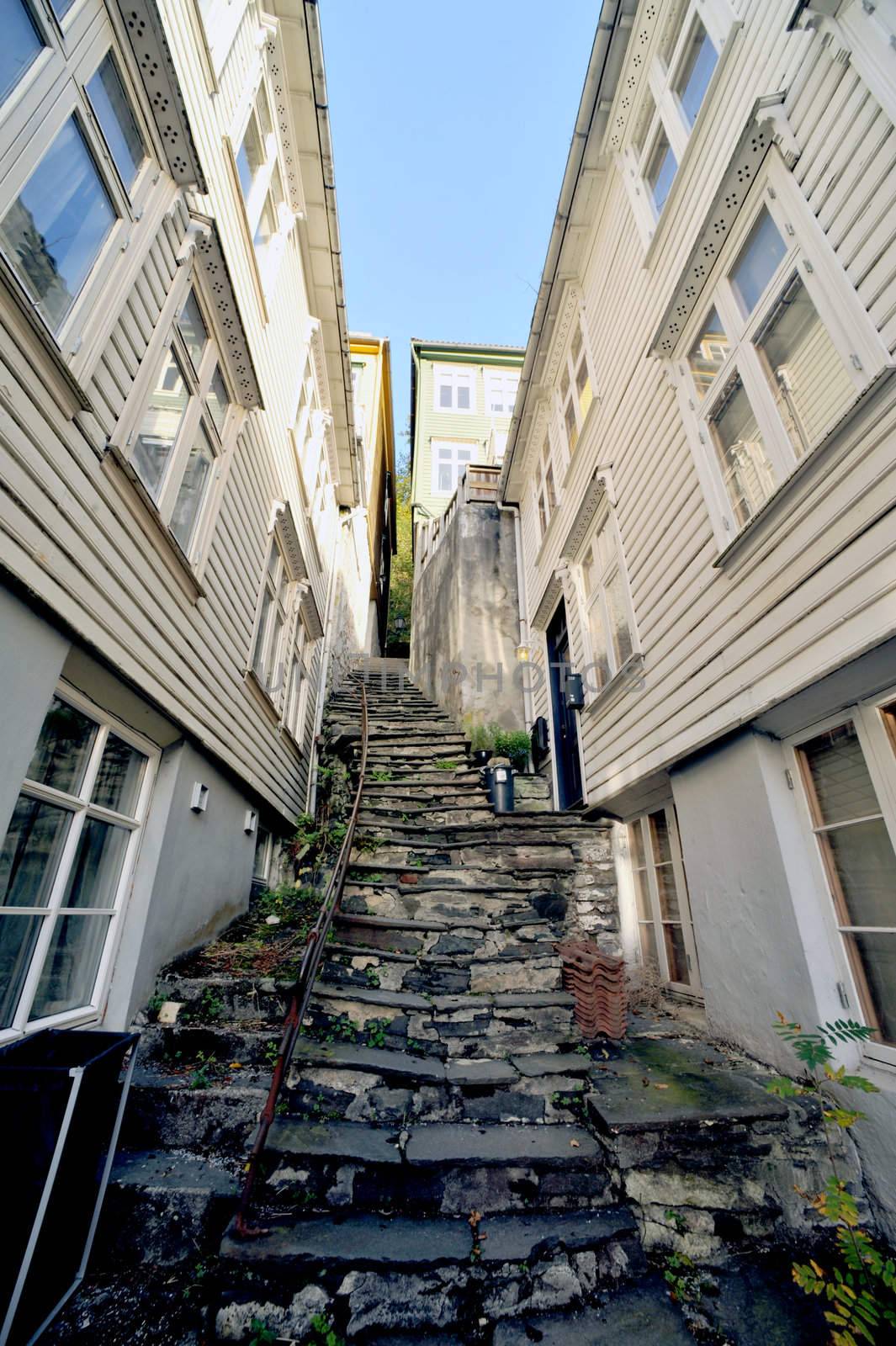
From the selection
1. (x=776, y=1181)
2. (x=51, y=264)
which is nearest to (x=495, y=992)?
(x=776, y=1181)

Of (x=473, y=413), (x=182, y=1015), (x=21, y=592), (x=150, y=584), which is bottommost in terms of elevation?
(x=182, y=1015)

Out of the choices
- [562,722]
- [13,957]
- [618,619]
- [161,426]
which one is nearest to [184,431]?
[161,426]

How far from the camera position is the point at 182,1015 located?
3.61 metres

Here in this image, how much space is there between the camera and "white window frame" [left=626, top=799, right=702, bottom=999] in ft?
14.6

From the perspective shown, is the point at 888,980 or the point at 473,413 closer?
the point at 888,980

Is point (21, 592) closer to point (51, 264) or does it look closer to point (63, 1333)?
point (51, 264)

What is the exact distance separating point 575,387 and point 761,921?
673cm

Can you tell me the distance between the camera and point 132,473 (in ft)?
10.2

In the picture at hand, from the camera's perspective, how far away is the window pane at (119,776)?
3373 millimetres

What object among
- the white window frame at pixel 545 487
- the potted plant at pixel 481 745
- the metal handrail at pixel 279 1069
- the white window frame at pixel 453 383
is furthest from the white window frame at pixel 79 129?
the white window frame at pixel 453 383

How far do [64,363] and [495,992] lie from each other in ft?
14.5

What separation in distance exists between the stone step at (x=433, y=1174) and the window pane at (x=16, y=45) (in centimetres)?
452

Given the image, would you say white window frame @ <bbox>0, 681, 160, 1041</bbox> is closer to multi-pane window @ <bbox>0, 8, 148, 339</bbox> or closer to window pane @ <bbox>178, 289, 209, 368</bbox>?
multi-pane window @ <bbox>0, 8, 148, 339</bbox>

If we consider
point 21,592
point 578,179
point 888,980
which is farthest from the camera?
point 578,179
